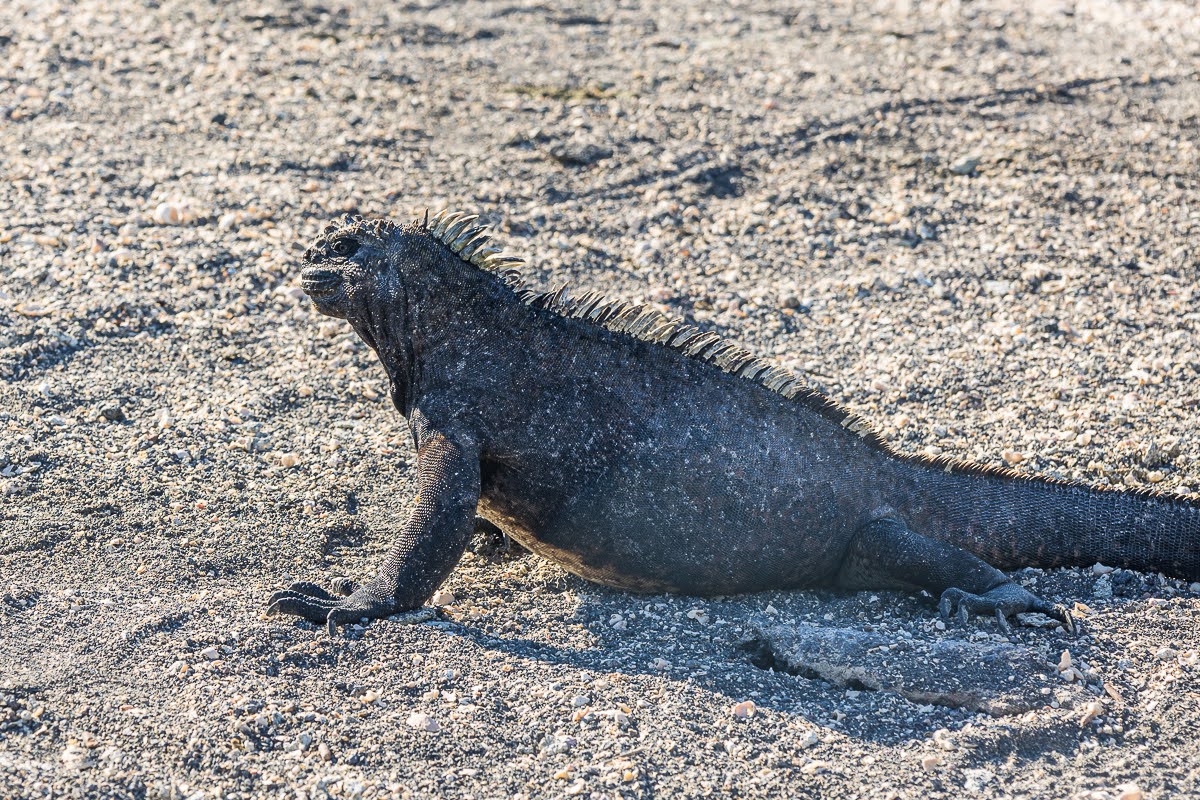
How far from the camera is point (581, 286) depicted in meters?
6.94

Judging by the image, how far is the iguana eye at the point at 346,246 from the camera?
Answer: 4684 mm

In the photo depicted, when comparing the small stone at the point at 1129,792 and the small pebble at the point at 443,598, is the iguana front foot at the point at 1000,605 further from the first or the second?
the small pebble at the point at 443,598

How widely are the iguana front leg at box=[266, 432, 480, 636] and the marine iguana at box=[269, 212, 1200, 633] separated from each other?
1 cm

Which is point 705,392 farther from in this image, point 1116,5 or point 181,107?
point 1116,5

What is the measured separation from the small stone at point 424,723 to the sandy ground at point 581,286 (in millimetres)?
30

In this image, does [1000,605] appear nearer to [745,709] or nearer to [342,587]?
[745,709]

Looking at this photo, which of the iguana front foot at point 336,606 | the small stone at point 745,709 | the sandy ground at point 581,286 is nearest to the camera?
the sandy ground at point 581,286

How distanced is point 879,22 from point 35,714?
881 centimetres

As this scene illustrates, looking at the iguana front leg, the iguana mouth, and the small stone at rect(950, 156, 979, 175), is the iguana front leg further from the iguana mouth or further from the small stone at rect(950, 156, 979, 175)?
the small stone at rect(950, 156, 979, 175)

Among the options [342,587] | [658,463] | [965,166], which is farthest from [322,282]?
[965,166]

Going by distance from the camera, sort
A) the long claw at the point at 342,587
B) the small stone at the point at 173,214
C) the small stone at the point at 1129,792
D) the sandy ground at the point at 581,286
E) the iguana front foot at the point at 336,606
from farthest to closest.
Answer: the small stone at the point at 173,214
the long claw at the point at 342,587
the iguana front foot at the point at 336,606
the sandy ground at the point at 581,286
the small stone at the point at 1129,792

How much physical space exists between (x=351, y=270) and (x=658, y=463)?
4.33 feet

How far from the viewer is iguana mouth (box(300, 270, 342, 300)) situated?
4.65 m

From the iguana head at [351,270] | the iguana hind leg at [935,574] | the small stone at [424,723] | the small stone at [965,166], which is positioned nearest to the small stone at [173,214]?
the iguana head at [351,270]
